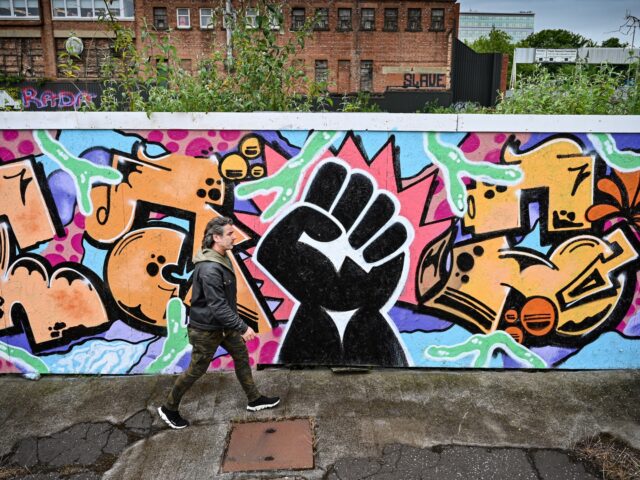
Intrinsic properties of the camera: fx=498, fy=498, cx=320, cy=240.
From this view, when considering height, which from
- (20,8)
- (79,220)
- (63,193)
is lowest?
(79,220)

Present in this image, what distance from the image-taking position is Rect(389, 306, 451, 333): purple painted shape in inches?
190

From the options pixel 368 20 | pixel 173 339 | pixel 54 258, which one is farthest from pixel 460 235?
pixel 368 20

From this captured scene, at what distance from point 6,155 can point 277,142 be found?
255 centimetres

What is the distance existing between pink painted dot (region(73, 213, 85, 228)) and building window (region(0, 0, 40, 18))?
37395mm

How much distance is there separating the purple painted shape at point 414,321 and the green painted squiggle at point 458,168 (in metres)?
1.23

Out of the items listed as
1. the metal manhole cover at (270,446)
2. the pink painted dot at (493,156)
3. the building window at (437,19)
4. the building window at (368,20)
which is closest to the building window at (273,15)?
the pink painted dot at (493,156)

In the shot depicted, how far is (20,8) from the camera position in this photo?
3459 cm

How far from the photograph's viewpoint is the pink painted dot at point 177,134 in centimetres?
463

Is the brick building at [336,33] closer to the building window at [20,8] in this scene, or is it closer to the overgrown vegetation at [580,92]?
the building window at [20,8]

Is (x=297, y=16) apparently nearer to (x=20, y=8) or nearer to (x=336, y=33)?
(x=336, y=33)

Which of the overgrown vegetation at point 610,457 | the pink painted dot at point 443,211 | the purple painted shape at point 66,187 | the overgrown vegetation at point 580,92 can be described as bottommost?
the overgrown vegetation at point 610,457

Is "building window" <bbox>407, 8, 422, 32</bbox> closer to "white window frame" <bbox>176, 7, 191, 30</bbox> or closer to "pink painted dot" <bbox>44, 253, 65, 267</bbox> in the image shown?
"white window frame" <bbox>176, 7, 191, 30</bbox>

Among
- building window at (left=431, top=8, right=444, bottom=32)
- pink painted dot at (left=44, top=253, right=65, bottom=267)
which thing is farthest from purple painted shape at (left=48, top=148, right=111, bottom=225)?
building window at (left=431, top=8, right=444, bottom=32)

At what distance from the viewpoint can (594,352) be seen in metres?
4.87
